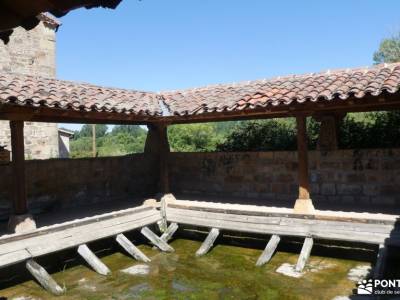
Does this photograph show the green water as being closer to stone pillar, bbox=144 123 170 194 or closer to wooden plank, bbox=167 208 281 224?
wooden plank, bbox=167 208 281 224

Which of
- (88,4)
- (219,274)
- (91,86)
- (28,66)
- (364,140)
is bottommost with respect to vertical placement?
(219,274)

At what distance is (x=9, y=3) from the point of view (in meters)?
2.25

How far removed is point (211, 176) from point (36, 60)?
10.4 metres

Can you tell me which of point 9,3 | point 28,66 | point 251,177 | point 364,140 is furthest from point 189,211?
point 28,66

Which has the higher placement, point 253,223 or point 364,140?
point 364,140

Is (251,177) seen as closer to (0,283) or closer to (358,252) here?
(358,252)

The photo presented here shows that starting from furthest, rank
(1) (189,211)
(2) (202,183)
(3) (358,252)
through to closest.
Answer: (2) (202,183)
(1) (189,211)
(3) (358,252)

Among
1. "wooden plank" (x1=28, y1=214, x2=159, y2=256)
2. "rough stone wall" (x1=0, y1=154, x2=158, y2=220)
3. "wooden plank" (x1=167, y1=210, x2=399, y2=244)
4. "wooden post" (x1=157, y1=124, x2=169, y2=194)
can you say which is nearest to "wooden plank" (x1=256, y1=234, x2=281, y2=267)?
"wooden plank" (x1=167, y1=210, x2=399, y2=244)

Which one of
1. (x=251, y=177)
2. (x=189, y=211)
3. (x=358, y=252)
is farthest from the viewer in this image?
(x=251, y=177)

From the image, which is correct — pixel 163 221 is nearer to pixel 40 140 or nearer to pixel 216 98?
pixel 216 98

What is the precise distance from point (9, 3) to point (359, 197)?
29.0 ft

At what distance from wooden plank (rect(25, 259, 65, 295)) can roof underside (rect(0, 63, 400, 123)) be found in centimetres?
272

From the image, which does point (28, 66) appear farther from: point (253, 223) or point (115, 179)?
point (253, 223)

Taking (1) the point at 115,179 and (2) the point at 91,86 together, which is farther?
(1) the point at 115,179
